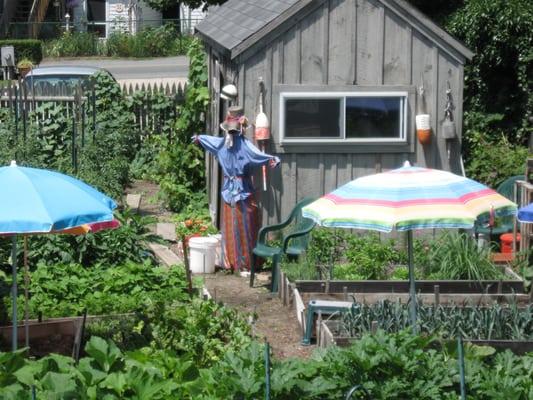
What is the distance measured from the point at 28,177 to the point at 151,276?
11.0ft

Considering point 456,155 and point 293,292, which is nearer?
point 293,292

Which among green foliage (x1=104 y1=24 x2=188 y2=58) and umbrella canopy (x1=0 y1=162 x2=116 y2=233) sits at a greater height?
green foliage (x1=104 y1=24 x2=188 y2=58)

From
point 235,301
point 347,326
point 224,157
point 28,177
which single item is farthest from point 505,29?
point 28,177

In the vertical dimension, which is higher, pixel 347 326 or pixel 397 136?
pixel 397 136

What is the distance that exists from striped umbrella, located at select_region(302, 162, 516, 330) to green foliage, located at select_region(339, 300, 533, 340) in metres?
0.36

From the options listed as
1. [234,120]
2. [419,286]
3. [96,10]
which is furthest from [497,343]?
[96,10]

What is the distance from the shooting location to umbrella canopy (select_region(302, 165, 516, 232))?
25.7ft

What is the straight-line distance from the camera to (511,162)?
14.0 meters

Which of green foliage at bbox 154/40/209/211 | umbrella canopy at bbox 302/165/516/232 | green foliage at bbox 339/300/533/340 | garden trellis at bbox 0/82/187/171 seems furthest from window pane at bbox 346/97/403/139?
umbrella canopy at bbox 302/165/516/232

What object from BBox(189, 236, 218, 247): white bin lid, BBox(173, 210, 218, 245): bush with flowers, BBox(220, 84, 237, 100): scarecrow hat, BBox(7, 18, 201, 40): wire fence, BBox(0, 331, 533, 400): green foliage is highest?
BBox(7, 18, 201, 40): wire fence

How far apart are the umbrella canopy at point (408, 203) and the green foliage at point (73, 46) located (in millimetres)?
30047

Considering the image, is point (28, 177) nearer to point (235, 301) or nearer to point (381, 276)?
point (235, 301)

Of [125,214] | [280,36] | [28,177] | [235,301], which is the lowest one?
[235,301]

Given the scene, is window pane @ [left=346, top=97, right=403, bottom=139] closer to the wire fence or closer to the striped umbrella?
the striped umbrella
